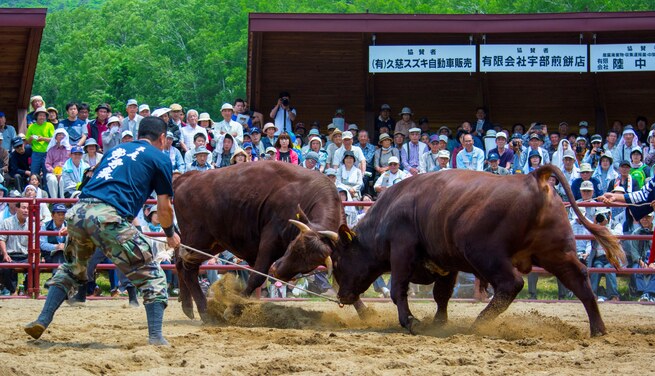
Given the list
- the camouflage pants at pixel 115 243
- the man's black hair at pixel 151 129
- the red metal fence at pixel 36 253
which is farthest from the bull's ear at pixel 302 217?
the red metal fence at pixel 36 253

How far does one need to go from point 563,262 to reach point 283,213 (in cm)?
295

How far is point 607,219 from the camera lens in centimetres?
1302

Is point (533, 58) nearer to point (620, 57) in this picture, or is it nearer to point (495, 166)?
point (620, 57)

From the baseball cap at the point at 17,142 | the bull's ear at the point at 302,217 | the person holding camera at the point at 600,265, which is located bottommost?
the person holding camera at the point at 600,265

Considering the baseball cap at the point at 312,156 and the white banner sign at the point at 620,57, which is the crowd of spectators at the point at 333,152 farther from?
the white banner sign at the point at 620,57

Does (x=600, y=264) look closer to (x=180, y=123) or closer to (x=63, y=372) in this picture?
(x=180, y=123)

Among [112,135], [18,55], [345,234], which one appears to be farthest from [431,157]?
[18,55]

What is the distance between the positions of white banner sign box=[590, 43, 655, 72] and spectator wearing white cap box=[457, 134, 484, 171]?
334 cm

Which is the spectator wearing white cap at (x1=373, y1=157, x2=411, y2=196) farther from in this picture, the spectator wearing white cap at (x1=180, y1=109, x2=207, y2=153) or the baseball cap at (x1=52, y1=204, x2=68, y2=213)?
the baseball cap at (x1=52, y1=204, x2=68, y2=213)

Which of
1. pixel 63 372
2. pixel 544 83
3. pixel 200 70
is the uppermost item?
pixel 200 70

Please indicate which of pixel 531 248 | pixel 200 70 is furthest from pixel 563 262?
pixel 200 70

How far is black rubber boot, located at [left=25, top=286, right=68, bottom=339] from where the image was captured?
7605 millimetres

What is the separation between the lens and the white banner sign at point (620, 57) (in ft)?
58.9

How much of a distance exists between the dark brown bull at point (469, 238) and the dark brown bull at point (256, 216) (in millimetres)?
374
